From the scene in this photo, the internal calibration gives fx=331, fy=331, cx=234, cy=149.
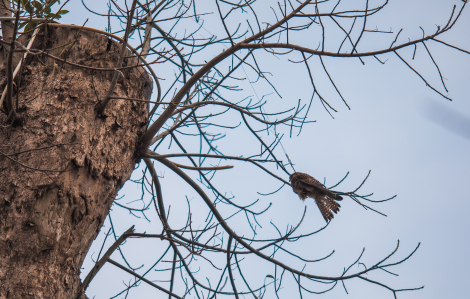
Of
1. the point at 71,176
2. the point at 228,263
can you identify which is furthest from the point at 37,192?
the point at 228,263

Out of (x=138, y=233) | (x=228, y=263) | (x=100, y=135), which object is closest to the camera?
(x=100, y=135)

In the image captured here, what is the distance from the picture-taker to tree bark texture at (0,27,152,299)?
4.22 feet

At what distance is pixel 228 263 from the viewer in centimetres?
215

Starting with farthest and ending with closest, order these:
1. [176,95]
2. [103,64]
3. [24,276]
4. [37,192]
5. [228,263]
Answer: [228,263]
[176,95]
[103,64]
[37,192]
[24,276]

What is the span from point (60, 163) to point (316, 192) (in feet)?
4.65

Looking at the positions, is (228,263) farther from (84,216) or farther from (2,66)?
(2,66)

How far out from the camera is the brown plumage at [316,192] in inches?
79.4

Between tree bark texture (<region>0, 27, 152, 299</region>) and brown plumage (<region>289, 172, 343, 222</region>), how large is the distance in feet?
3.30

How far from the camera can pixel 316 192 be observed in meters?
2.05

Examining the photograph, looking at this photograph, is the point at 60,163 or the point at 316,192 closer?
the point at 60,163

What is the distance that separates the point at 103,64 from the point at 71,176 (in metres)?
0.62

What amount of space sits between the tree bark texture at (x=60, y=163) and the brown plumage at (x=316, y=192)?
3.30ft

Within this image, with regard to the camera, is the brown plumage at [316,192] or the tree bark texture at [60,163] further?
the brown plumage at [316,192]

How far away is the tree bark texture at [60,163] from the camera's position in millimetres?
1287
